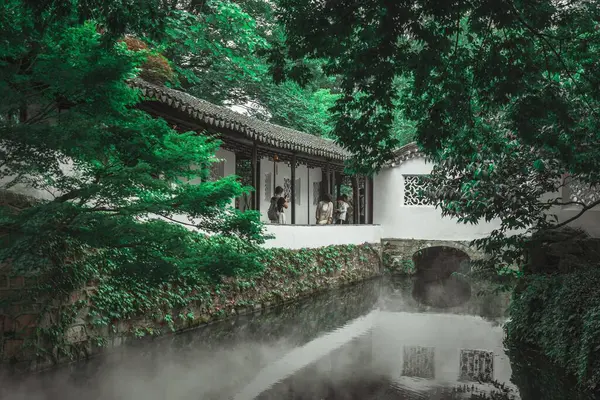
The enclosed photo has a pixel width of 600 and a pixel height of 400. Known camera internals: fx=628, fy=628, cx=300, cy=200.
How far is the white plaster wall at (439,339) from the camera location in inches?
329

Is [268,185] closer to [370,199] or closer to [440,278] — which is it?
[370,199]

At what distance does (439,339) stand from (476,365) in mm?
2113

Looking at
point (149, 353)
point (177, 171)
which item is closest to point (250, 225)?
point (177, 171)

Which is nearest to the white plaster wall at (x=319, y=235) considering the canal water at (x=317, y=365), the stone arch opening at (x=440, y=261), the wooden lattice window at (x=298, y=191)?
the canal water at (x=317, y=365)

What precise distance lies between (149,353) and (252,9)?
651 inches

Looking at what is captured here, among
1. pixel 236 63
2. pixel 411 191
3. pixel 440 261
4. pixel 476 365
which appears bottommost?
pixel 476 365

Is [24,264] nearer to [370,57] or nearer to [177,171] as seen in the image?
[177,171]

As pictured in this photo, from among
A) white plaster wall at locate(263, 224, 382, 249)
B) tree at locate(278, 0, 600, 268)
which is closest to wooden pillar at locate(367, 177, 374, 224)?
white plaster wall at locate(263, 224, 382, 249)

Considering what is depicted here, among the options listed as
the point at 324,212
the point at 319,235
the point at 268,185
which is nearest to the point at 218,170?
the point at 319,235

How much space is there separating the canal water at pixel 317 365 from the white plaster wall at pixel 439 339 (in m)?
0.02

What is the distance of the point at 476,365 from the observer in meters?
8.66

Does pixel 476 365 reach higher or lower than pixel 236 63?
lower

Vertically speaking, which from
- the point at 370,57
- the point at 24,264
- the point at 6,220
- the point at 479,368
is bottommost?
the point at 479,368

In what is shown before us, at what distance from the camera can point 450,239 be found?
2138 cm
